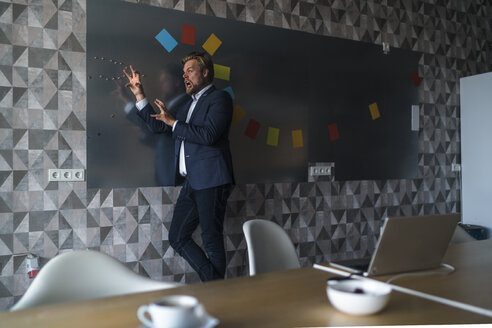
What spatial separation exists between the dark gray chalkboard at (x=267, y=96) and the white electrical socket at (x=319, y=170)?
0.08 m

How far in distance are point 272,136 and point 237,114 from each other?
354mm

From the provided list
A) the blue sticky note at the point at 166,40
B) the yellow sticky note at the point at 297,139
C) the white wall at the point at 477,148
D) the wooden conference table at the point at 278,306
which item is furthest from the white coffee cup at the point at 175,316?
the white wall at the point at 477,148

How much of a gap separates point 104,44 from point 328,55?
6.32 feet

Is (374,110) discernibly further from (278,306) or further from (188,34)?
(278,306)

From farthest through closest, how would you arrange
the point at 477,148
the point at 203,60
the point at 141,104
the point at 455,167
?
the point at 455,167, the point at 477,148, the point at 203,60, the point at 141,104

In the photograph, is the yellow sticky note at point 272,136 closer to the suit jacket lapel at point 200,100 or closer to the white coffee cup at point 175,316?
the suit jacket lapel at point 200,100

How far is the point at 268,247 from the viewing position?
2086 mm

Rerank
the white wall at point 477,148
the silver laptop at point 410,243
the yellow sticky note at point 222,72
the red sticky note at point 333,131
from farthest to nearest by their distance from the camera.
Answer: the white wall at point 477,148, the red sticky note at point 333,131, the yellow sticky note at point 222,72, the silver laptop at point 410,243

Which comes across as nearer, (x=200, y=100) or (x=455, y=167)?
(x=200, y=100)

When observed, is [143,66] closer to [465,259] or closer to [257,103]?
[257,103]

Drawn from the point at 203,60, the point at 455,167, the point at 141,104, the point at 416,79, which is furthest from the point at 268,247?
the point at 455,167

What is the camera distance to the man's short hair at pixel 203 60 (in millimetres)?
2992

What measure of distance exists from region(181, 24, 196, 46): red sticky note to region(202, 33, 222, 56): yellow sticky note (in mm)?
102

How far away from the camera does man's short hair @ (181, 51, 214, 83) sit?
118 inches
